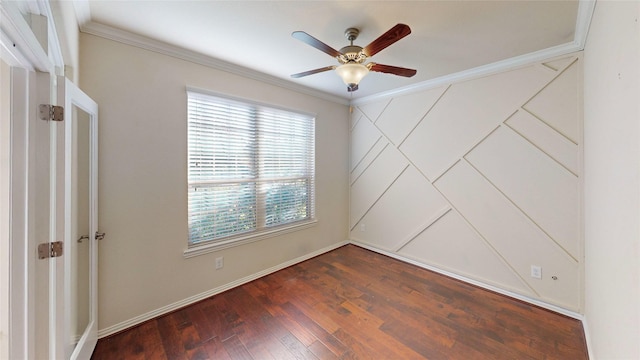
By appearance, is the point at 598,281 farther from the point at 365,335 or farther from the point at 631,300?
the point at 365,335

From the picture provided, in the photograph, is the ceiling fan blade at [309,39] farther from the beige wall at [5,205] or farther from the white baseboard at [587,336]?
the white baseboard at [587,336]

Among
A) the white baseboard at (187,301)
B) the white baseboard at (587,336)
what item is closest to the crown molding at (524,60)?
the white baseboard at (587,336)

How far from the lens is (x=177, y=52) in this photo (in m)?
2.13

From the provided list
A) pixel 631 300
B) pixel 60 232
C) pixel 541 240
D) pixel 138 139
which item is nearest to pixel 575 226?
pixel 541 240

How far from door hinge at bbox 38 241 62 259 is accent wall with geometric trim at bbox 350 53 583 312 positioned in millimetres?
3278

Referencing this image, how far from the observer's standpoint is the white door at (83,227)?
4.69 ft

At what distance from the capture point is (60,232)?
1.09 m

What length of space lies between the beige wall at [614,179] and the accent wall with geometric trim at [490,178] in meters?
0.44

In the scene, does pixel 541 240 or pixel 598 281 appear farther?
pixel 541 240

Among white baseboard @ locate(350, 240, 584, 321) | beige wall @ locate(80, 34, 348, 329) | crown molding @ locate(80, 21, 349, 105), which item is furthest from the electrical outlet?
crown molding @ locate(80, 21, 349, 105)

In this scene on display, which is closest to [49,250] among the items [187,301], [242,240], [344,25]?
[187,301]

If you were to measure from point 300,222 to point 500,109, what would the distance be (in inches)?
109

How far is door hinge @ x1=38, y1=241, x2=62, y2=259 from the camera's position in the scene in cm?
101

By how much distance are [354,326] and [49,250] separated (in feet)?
6.68
